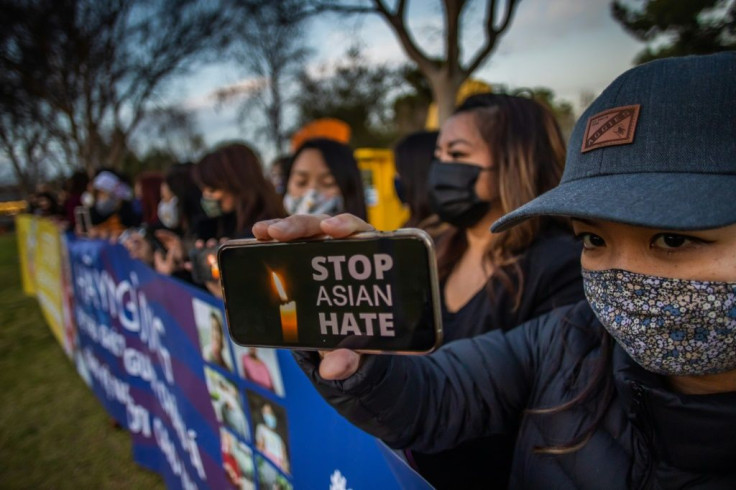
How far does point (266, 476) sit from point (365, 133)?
2233cm

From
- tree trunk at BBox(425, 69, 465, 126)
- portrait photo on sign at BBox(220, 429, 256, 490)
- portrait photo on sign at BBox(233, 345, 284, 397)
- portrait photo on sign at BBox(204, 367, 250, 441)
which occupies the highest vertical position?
tree trunk at BBox(425, 69, 465, 126)

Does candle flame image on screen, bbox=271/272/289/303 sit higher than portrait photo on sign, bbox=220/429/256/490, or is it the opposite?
candle flame image on screen, bbox=271/272/289/303

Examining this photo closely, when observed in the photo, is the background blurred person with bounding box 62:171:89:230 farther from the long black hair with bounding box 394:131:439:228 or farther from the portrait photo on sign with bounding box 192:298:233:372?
the portrait photo on sign with bounding box 192:298:233:372

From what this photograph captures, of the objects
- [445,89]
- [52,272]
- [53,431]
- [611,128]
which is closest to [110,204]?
[52,272]

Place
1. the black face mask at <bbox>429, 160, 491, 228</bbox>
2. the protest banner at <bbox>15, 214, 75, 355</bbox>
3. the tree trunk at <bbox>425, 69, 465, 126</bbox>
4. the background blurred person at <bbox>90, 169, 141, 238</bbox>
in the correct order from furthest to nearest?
1. the tree trunk at <bbox>425, 69, 465, 126</bbox>
2. the background blurred person at <bbox>90, 169, 141, 238</bbox>
3. the protest banner at <bbox>15, 214, 75, 355</bbox>
4. the black face mask at <bbox>429, 160, 491, 228</bbox>

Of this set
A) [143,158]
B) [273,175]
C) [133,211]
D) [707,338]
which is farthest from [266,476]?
[143,158]

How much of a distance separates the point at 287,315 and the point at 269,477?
3.60 feet

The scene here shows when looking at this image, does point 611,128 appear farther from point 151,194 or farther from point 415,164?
point 151,194

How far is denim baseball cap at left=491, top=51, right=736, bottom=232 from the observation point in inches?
29.0

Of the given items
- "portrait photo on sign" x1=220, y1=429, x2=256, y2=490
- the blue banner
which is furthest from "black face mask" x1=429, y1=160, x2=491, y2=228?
"portrait photo on sign" x1=220, y1=429, x2=256, y2=490

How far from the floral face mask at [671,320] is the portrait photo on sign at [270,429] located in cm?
105

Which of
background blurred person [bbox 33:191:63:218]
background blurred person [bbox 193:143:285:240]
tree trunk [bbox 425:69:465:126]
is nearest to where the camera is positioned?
background blurred person [bbox 193:143:285:240]

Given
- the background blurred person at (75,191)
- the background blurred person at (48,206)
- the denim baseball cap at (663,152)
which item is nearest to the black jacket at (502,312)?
the denim baseball cap at (663,152)

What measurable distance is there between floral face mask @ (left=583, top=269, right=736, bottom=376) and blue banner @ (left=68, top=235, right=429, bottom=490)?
0.49 m
